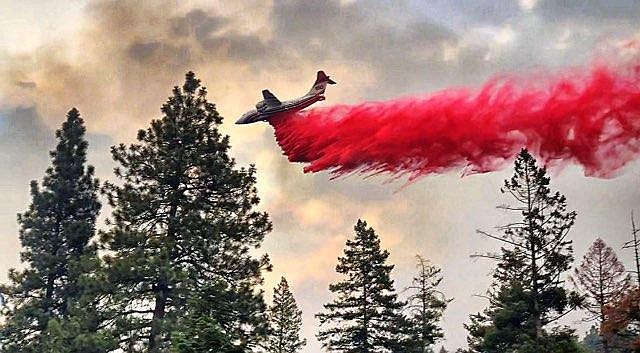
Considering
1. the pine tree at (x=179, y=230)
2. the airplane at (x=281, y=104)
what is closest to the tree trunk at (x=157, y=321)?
the pine tree at (x=179, y=230)

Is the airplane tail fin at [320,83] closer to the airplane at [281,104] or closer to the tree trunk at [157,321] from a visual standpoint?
the airplane at [281,104]

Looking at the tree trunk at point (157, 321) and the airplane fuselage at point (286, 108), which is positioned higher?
the airplane fuselage at point (286, 108)

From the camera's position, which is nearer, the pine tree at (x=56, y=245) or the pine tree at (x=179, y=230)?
the pine tree at (x=179, y=230)

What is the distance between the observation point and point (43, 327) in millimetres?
42156

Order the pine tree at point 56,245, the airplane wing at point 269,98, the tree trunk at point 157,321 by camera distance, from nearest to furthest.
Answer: the tree trunk at point 157,321 → the airplane wing at point 269,98 → the pine tree at point 56,245

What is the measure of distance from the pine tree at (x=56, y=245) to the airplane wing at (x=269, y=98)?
14144 millimetres

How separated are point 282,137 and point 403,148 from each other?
6.74m

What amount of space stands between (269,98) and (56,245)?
21214 mm

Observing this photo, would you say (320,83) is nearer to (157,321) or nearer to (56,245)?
(157,321)

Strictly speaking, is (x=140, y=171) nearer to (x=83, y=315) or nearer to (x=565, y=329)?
(x=83, y=315)

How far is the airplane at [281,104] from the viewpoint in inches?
1330

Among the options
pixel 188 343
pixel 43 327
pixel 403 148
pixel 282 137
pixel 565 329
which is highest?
pixel 282 137

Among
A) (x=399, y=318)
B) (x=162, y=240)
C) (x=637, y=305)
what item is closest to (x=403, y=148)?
(x=162, y=240)

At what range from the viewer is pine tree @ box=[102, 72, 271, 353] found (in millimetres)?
31984
